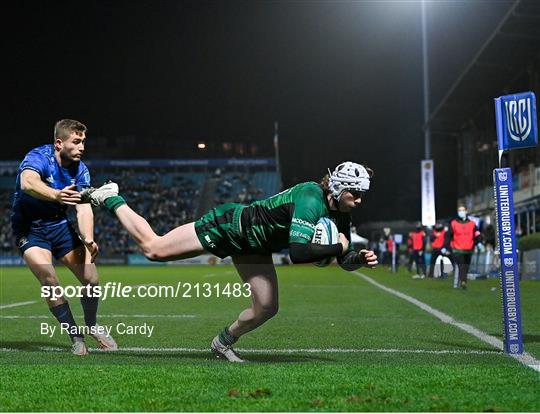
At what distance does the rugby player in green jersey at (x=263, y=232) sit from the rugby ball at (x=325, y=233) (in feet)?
0.24

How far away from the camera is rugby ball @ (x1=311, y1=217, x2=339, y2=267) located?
257 inches

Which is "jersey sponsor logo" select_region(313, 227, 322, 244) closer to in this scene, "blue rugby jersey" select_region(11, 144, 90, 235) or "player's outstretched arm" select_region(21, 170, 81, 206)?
"player's outstretched arm" select_region(21, 170, 81, 206)

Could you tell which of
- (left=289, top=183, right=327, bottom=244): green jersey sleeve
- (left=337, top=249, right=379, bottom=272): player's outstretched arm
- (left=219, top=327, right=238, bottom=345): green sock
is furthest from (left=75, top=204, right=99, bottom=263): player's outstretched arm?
(left=337, top=249, right=379, bottom=272): player's outstretched arm

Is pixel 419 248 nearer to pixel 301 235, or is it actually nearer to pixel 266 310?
pixel 266 310

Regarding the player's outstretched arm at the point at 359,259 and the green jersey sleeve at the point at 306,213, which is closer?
the green jersey sleeve at the point at 306,213

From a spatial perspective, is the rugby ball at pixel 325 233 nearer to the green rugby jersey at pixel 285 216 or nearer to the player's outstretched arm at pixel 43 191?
the green rugby jersey at pixel 285 216

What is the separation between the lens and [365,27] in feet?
173

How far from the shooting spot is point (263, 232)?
6754 millimetres

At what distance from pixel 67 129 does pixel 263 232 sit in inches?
93.9

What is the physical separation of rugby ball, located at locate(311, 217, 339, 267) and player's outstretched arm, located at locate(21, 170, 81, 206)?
7.61 feet

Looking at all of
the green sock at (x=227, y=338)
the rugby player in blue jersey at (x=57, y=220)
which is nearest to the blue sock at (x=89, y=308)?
the rugby player in blue jersey at (x=57, y=220)

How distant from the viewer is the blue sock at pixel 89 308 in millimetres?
8414

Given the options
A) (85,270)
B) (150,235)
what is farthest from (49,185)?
(150,235)

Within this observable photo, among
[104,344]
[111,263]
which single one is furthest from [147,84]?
[104,344]
